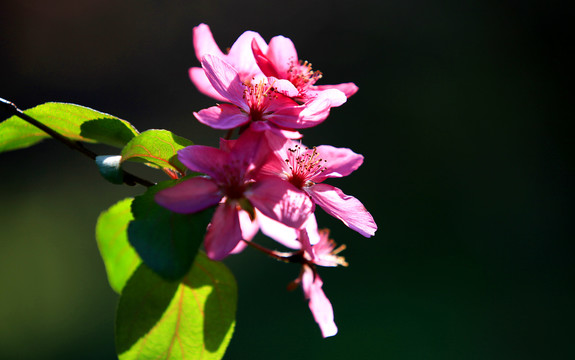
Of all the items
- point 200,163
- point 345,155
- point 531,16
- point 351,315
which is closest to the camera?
point 200,163

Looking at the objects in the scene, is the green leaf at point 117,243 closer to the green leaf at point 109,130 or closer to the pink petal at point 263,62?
the green leaf at point 109,130

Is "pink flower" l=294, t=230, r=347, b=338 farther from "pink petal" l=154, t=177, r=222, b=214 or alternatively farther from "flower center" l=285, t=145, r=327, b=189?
"pink petal" l=154, t=177, r=222, b=214

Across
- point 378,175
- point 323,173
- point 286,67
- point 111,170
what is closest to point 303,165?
point 323,173

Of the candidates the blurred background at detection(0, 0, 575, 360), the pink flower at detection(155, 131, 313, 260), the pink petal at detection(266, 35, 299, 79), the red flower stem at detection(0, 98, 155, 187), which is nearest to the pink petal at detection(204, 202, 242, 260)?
the pink flower at detection(155, 131, 313, 260)

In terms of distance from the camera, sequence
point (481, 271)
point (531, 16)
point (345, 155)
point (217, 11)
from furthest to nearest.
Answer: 1. point (531, 16)
2. point (217, 11)
3. point (481, 271)
4. point (345, 155)

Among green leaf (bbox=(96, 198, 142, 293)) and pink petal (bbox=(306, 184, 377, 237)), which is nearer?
pink petal (bbox=(306, 184, 377, 237))

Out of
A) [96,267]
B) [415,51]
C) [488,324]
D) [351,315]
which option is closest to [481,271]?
[488,324]

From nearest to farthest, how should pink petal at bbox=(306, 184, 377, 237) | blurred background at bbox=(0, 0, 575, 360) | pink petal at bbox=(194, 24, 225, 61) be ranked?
pink petal at bbox=(306, 184, 377, 237)
pink petal at bbox=(194, 24, 225, 61)
blurred background at bbox=(0, 0, 575, 360)

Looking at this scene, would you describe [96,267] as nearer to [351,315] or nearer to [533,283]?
[351,315]
